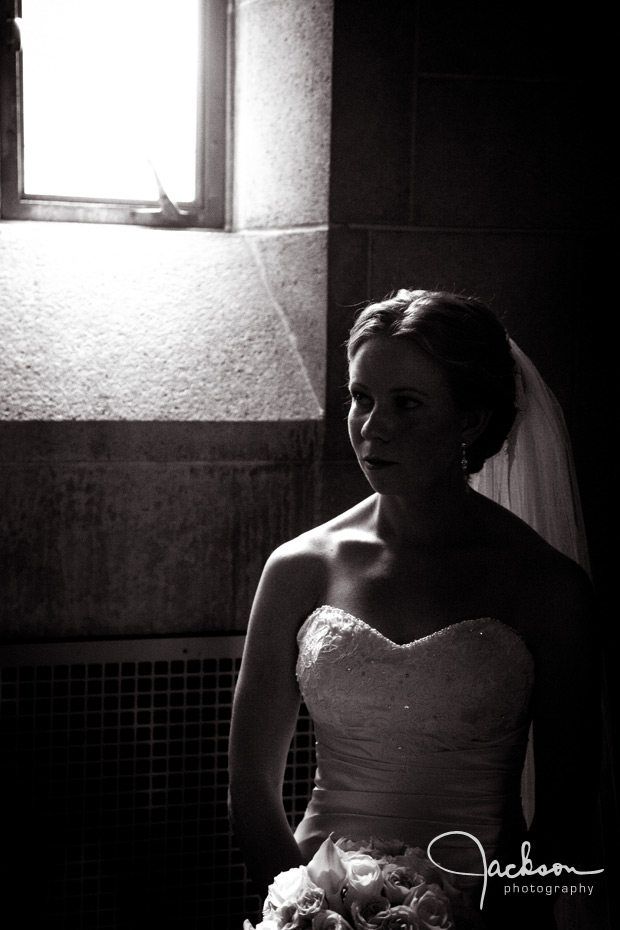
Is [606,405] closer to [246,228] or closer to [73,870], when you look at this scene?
[246,228]

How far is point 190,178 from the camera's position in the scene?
3.21m

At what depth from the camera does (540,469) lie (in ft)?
7.42

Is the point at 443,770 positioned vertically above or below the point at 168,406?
below

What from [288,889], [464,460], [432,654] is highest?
[464,460]

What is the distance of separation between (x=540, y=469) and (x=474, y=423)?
271 mm

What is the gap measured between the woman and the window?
134cm

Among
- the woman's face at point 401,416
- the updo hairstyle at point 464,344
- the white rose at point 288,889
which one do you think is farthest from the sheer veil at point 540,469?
the white rose at point 288,889

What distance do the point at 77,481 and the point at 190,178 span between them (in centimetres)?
111

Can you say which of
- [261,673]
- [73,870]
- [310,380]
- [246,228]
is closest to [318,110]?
[246,228]

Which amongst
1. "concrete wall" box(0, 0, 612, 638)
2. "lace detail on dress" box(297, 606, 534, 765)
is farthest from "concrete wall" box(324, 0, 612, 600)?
"lace detail on dress" box(297, 606, 534, 765)

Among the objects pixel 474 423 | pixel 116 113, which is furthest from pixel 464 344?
pixel 116 113

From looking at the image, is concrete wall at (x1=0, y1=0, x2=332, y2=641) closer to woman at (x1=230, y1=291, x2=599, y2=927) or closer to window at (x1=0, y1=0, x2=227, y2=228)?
window at (x1=0, y1=0, x2=227, y2=228)

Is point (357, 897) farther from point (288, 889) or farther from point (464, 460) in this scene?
point (464, 460)

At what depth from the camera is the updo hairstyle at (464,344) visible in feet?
6.53
